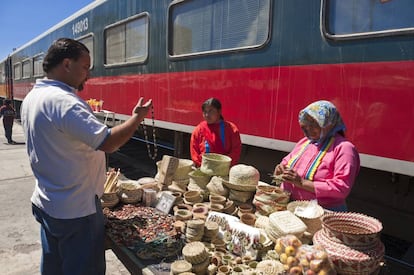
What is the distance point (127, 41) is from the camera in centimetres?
553

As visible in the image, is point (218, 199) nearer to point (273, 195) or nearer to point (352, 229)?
point (273, 195)

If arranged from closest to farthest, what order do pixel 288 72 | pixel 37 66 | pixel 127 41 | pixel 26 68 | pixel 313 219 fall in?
pixel 313 219 → pixel 288 72 → pixel 127 41 → pixel 37 66 → pixel 26 68

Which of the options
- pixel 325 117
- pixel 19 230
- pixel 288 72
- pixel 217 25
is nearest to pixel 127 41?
pixel 217 25

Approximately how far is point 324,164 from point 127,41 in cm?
444

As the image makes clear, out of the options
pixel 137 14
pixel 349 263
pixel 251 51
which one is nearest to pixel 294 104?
pixel 251 51

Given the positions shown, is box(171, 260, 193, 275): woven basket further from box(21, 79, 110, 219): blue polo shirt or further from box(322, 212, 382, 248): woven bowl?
box(322, 212, 382, 248): woven bowl

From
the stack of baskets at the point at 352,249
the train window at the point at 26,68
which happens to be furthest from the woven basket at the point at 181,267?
the train window at the point at 26,68

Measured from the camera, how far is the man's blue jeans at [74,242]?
1.63 metres

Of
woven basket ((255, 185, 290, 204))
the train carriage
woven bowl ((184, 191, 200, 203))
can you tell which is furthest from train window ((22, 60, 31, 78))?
woven basket ((255, 185, 290, 204))

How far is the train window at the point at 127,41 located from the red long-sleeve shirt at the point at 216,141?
2296 mm

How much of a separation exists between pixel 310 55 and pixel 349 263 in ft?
6.43

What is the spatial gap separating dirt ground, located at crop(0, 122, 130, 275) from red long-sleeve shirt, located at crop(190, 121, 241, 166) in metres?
1.31

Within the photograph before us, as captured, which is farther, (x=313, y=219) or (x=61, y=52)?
(x=313, y=219)

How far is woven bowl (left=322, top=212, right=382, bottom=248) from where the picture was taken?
139 cm
